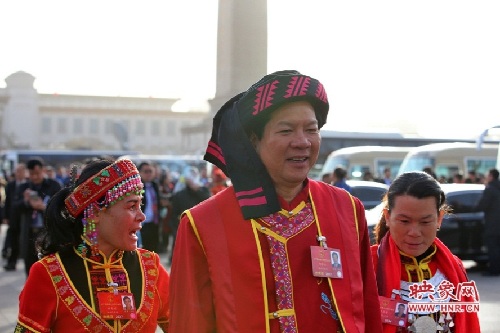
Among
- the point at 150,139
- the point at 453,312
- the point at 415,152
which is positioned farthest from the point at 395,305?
the point at 150,139

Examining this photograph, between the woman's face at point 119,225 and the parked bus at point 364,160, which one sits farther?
the parked bus at point 364,160

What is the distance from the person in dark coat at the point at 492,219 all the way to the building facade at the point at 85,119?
79.4 metres

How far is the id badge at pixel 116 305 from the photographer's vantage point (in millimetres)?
3518

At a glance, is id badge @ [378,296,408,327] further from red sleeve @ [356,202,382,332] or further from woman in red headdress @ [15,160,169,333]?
woman in red headdress @ [15,160,169,333]

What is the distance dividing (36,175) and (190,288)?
822cm

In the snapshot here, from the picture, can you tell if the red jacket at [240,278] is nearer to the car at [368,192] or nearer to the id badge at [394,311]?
the id badge at [394,311]

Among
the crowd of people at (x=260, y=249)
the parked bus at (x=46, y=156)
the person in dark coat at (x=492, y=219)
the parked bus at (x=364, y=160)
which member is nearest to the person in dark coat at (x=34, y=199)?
the person in dark coat at (x=492, y=219)

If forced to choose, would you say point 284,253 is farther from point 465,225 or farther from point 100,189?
point 465,225

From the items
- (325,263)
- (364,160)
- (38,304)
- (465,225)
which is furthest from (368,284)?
(364,160)

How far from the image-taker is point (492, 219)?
1309cm

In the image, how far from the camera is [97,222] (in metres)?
3.66

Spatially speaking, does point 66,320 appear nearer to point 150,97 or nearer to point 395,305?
point 395,305

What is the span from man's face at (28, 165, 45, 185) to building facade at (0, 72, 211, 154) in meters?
81.4

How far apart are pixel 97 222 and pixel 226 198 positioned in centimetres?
93
